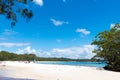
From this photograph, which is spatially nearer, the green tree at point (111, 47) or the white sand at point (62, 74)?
the white sand at point (62, 74)

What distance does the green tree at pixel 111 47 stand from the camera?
4872 cm

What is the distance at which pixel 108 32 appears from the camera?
169 ft

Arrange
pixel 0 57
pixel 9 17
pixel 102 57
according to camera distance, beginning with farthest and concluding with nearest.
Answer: pixel 0 57 → pixel 102 57 → pixel 9 17

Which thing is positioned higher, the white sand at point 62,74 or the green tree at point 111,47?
the green tree at point 111,47

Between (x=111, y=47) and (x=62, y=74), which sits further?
(x=111, y=47)

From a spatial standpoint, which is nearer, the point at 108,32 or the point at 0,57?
the point at 108,32

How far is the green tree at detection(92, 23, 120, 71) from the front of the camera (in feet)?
160

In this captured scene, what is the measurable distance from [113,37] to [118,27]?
209cm

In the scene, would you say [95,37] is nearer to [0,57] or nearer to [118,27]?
[118,27]

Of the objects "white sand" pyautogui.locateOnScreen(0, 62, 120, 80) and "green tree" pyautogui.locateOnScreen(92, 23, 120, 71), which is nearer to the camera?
"white sand" pyautogui.locateOnScreen(0, 62, 120, 80)

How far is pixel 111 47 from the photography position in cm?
4950

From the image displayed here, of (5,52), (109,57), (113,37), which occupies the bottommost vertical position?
(109,57)

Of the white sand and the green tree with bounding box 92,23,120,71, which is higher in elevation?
the green tree with bounding box 92,23,120,71

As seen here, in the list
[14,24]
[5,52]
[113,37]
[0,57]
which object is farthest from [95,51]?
[5,52]
